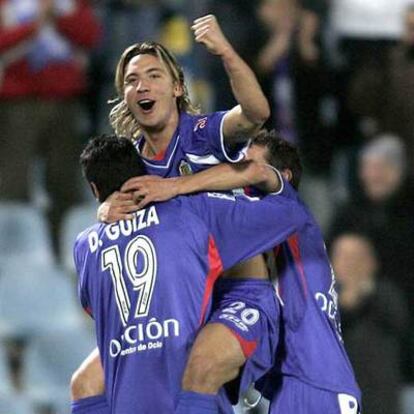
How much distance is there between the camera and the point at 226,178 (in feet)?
19.2

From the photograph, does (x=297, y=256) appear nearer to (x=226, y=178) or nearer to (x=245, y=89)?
(x=226, y=178)

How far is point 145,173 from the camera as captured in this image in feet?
19.5

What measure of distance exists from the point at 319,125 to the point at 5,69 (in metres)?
1.51

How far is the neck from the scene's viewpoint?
19.8ft

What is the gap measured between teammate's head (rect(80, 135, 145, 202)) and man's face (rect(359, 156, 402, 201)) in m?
2.80

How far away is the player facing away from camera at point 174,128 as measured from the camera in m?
5.76

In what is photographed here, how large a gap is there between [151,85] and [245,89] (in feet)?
1.28

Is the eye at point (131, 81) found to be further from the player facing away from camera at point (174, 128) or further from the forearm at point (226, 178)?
the forearm at point (226, 178)

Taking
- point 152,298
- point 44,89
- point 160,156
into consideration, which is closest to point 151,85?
point 160,156

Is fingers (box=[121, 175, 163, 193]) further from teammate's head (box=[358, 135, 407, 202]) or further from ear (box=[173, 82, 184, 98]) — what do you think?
teammate's head (box=[358, 135, 407, 202])

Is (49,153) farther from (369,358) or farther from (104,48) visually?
(369,358)

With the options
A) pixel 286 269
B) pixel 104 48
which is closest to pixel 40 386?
pixel 104 48

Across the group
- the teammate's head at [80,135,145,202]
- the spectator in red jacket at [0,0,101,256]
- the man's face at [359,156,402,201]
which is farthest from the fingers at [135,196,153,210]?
the spectator in red jacket at [0,0,101,256]

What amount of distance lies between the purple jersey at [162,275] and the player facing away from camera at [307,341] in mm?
237
